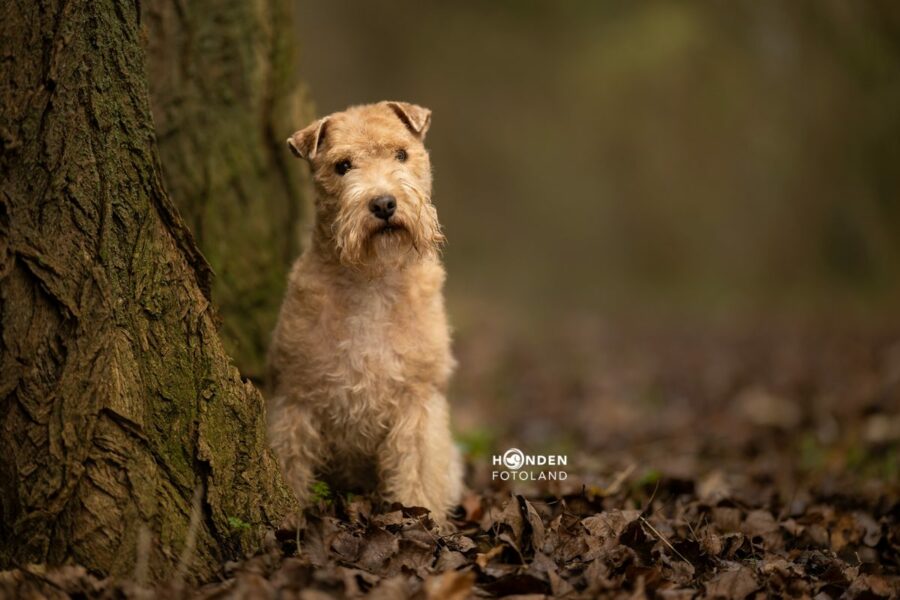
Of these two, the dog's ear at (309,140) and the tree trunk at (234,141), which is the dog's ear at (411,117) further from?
the tree trunk at (234,141)

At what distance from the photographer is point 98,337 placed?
2824 millimetres

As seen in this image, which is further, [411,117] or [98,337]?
[411,117]

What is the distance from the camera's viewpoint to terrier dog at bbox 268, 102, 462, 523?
3.68 m

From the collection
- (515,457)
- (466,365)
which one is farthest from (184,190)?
(466,365)

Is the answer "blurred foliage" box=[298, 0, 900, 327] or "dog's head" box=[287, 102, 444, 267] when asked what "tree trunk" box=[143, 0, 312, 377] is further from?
"blurred foliage" box=[298, 0, 900, 327]

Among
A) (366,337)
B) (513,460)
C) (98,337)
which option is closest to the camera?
(98,337)

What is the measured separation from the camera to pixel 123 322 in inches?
114

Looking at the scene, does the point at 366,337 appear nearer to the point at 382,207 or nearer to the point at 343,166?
the point at 382,207

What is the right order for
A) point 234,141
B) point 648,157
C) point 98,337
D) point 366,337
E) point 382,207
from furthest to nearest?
point 648,157 < point 234,141 < point 366,337 < point 382,207 < point 98,337

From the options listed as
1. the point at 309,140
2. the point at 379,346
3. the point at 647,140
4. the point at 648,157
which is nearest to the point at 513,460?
the point at 379,346

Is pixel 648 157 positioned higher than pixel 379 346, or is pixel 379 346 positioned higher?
pixel 648 157

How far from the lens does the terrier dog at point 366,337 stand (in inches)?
145

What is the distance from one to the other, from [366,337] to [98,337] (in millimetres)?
1236

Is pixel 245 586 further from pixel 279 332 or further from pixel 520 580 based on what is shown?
pixel 279 332
